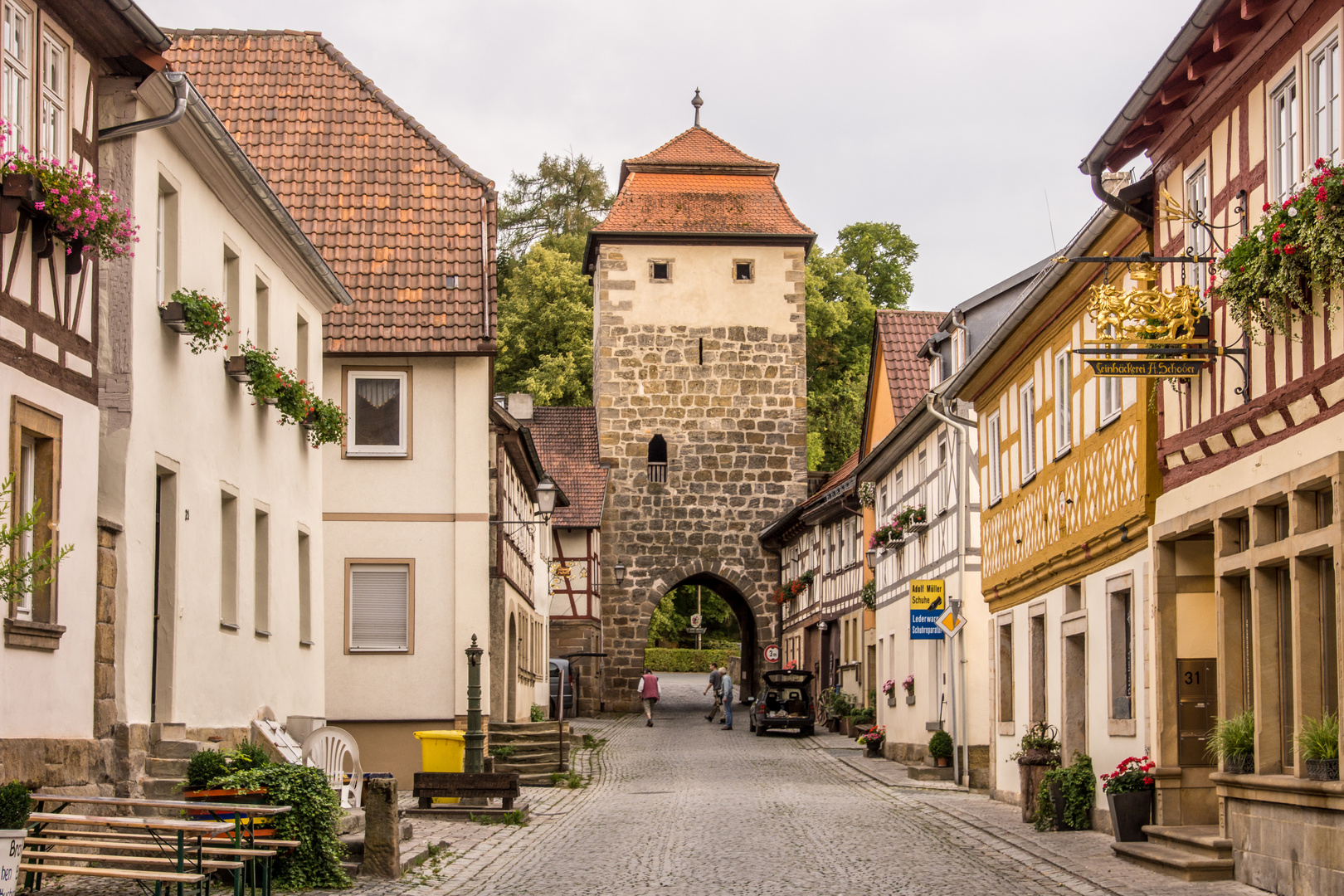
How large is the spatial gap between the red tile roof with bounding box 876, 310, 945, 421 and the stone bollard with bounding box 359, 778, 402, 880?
1929cm

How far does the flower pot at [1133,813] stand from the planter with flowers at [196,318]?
25.9ft

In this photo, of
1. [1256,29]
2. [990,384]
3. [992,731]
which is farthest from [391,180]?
[1256,29]

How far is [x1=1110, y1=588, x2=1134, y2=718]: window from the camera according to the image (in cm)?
1446

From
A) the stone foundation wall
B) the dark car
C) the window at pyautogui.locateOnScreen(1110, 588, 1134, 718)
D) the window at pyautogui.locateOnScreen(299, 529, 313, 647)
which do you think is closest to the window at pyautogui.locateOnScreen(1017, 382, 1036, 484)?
the window at pyautogui.locateOnScreen(1110, 588, 1134, 718)

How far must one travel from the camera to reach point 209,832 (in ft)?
29.3

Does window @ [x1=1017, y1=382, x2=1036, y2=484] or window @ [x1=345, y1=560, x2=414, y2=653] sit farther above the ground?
window @ [x1=1017, y1=382, x2=1036, y2=484]

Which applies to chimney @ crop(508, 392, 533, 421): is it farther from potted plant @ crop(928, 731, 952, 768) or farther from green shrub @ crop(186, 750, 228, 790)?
green shrub @ crop(186, 750, 228, 790)

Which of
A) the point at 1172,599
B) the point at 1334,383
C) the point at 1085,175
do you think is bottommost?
the point at 1172,599

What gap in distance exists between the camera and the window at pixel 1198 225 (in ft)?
38.9

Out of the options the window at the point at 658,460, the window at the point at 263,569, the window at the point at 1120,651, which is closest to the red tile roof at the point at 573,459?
the window at the point at 658,460

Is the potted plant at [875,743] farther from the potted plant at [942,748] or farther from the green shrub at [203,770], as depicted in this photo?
the green shrub at [203,770]

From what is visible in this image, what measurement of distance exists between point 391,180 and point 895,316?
11690 millimetres

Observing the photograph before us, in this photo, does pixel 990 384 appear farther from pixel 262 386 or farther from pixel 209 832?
pixel 209 832

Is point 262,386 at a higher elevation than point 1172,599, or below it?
higher
